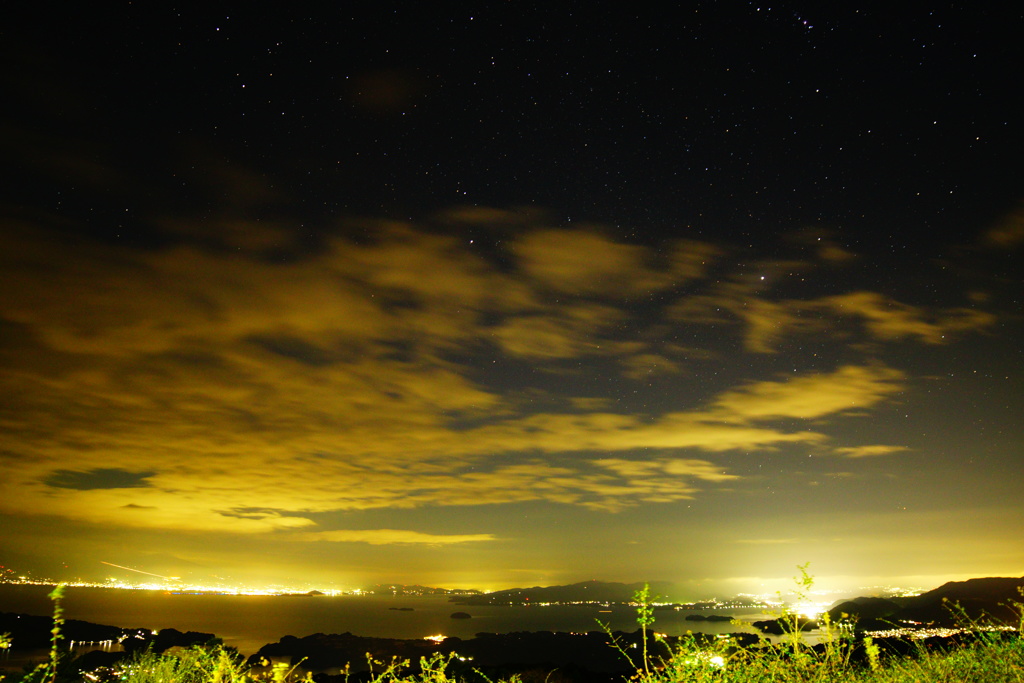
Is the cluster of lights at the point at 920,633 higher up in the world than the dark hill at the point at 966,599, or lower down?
higher up

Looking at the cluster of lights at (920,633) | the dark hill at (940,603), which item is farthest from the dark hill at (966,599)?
the cluster of lights at (920,633)

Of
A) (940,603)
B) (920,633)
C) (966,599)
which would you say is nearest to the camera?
(920,633)

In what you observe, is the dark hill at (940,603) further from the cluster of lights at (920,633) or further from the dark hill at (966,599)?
the cluster of lights at (920,633)

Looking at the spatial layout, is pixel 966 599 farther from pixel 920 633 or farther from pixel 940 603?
pixel 920 633

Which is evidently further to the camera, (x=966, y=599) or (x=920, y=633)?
(x=966, y=599)

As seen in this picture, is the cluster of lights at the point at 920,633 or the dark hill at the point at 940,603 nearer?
the cluster of lights at the point at 920,633

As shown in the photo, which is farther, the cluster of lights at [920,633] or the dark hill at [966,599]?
the dark hill at [966,599]

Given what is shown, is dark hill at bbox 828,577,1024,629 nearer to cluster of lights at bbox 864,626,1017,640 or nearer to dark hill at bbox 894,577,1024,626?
dark hill at bbox 894,577,1024,626

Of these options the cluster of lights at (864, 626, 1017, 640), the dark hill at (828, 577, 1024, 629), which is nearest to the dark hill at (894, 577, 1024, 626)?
the dark hill at (828, 577, 1024, 629)

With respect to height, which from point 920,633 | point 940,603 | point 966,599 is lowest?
point 940,603

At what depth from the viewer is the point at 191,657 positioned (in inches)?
333

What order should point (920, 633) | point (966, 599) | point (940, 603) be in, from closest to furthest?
point (920, 633) → point (940, 603) → point (966, 599)

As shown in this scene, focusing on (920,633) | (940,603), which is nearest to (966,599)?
(940,603)

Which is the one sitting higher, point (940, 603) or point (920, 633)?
point (920, 633)
